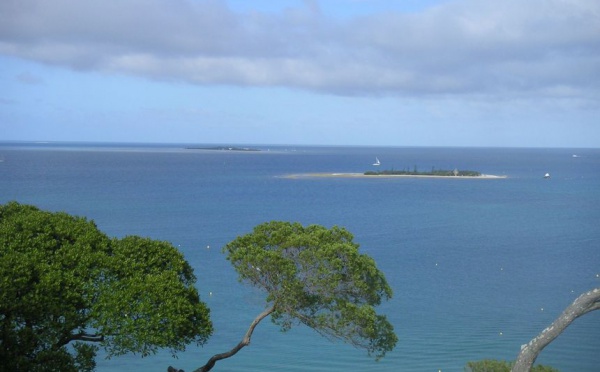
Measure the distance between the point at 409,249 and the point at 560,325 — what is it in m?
29.2

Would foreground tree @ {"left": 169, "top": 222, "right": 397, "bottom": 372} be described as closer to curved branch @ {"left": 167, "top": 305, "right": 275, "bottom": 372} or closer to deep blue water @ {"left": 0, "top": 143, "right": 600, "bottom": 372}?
curved branch @ {"left": 167, "top": 305, "right": 275, "bottom": 372}

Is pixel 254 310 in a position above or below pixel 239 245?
below

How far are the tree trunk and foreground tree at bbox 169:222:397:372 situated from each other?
2.88 metres

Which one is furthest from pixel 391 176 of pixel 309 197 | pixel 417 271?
pixel 417 271

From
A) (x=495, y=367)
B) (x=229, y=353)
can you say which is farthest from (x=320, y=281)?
(x=495, y=367)

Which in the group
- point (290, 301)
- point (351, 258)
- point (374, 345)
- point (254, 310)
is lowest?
point (254, 310)

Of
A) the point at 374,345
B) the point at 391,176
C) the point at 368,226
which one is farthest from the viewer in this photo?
the point at 391,176

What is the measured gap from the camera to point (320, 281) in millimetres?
13203

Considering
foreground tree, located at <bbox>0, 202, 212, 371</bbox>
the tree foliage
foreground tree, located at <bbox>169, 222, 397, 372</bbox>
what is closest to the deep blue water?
foreground tree, located at <bbox>169, 222, 397, 372</bbox>

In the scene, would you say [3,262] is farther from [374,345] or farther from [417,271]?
[417,271]

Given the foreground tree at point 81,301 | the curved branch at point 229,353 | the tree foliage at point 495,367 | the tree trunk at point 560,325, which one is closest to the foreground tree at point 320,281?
the curved branch at point 229,353

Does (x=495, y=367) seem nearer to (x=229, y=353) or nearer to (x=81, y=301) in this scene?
(x=229, y=353)

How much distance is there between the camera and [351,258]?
1319 cm

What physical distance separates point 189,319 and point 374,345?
3.90 metres
